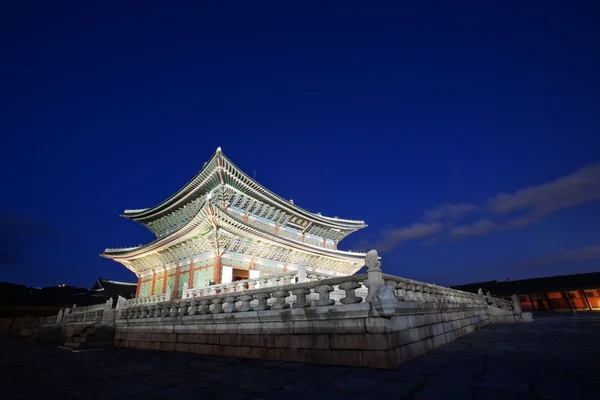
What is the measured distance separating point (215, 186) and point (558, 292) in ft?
137

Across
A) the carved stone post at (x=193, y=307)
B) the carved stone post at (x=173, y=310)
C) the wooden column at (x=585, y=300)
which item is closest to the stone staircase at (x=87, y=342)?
the carved stone post at (x=173, y=310)

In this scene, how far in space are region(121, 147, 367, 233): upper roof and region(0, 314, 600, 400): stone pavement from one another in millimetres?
15306

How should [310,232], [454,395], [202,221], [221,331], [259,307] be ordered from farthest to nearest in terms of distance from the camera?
[310,232] < [202,221] < [221,331] < [259,307] < [454,395]

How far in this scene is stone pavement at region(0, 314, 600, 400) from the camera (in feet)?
10.6

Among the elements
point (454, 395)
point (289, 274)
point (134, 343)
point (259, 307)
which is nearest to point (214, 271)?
point (134, 343)

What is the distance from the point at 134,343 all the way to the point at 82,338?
2.31 meters

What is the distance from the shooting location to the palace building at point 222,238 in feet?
60.5

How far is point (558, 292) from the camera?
33.5 metres

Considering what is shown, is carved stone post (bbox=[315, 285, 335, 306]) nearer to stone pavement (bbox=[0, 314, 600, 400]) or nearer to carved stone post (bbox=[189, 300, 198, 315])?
stone pavement (bbox=[0, 314, 600, 400])

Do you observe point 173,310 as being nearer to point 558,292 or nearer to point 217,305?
point 217,305

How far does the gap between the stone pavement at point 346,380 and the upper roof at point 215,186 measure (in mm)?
15306

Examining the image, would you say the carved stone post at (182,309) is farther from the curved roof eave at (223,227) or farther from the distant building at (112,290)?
the distant building at (112,290)

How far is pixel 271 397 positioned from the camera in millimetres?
3355

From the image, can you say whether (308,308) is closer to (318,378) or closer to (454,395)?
(318,378)
